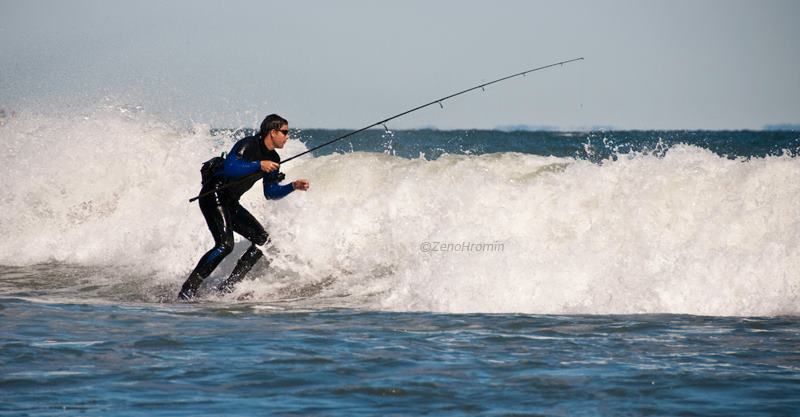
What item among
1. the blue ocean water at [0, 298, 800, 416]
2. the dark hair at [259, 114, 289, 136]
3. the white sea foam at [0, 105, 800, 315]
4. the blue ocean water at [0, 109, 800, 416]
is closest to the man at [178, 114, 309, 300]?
the dark hair at [259, 114, 289, 136]

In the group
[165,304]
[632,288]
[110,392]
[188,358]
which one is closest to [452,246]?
[632,288]

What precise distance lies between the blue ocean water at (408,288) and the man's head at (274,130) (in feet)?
4.49

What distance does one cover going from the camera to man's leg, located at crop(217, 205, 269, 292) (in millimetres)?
8898

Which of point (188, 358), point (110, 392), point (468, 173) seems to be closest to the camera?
point (110, 392)

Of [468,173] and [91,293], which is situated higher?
[468,173]

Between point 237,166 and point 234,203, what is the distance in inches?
18.9

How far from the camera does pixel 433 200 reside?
1073 centimetres

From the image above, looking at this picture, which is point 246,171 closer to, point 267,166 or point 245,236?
point 267,166

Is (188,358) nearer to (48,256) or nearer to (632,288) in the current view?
(632,288)

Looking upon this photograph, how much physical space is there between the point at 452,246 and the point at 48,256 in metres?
5.52

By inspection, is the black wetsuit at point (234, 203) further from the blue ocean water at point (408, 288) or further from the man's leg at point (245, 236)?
the blue ocean water at point (408, 288)

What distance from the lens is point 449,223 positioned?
1027 centimetres

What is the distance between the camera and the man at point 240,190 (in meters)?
8.46

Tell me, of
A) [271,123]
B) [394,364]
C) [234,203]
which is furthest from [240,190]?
[394,364]
